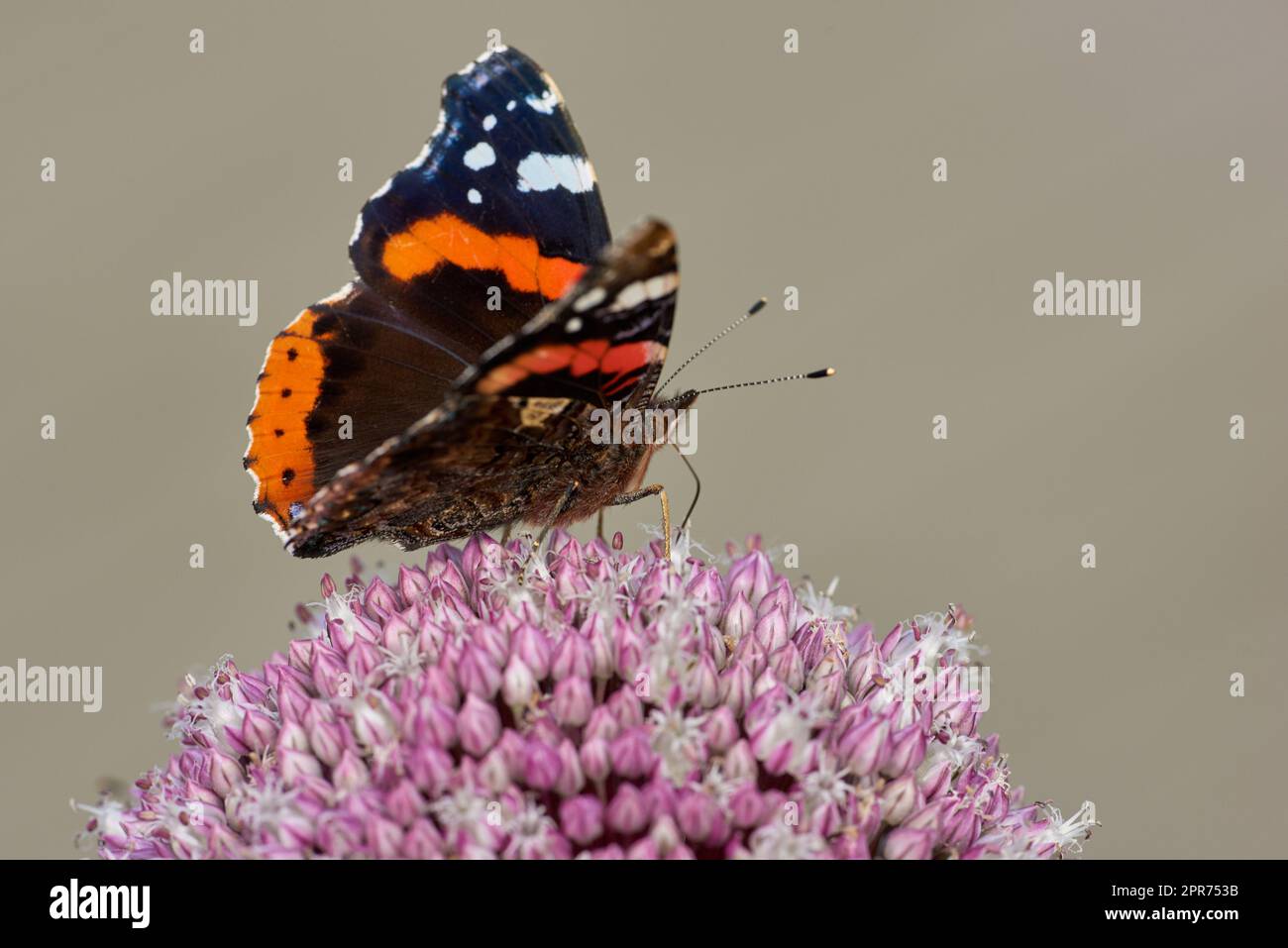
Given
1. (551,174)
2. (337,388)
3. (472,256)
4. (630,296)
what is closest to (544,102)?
(551,174)

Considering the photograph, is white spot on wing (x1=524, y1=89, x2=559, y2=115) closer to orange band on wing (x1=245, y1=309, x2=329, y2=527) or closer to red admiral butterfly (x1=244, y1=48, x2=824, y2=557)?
red admiral butterfly (x1=244, y1=48, x2=824, y2=557)

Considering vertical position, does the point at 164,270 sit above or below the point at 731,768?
above

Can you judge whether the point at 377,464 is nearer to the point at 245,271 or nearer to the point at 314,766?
the point at 314,766

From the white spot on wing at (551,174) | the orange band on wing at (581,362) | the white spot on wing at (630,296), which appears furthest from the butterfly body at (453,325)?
the white spot on wing at (630,296)

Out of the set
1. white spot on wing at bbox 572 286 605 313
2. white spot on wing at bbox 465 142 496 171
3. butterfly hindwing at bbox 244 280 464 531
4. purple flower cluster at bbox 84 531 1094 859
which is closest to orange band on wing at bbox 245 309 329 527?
butterfly hindwing at bbox 244 280 464 531

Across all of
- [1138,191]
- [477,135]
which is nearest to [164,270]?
[477,135]

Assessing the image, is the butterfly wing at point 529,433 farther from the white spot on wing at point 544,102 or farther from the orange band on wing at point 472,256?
the white spot on wing at point 544,102

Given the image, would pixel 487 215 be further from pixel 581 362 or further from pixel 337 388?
pixel 581 362

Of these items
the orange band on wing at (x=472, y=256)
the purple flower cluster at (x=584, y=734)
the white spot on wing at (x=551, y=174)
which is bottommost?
the purple flower cluster at (x=584, y=734)
